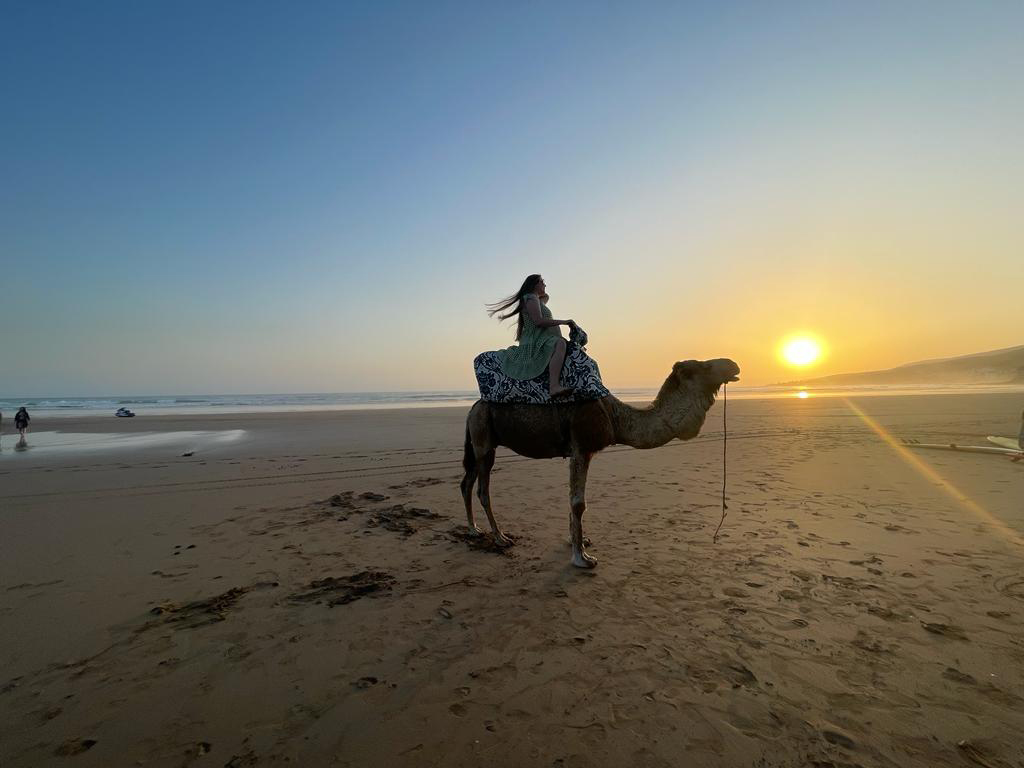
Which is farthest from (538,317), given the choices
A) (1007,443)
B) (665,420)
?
(1007,443)

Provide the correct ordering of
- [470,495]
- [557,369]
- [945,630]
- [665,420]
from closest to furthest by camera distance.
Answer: [945,630], [557,369], [665,420], [470,495]

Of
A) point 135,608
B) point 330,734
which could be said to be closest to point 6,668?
point 135,608

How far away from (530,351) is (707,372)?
2.00 m

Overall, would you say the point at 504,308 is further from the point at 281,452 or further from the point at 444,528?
the point at 281,452

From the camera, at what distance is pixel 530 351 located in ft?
17.7

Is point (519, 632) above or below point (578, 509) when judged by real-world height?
below

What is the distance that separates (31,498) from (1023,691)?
42.1 ft

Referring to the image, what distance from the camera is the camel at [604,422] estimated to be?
5.13 meters

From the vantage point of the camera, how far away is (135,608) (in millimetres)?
4039

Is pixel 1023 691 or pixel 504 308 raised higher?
pixel 504 308

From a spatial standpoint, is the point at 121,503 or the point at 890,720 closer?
the point at 890,720

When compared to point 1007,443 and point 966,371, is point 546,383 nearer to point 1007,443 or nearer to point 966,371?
point 1007,443

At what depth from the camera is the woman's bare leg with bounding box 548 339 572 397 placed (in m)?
5.05

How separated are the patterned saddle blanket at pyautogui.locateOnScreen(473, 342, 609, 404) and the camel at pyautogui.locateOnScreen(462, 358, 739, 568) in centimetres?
11
